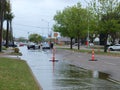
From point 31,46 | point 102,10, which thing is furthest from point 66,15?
point 102,10

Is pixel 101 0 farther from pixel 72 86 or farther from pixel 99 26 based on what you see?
pixel 72 86

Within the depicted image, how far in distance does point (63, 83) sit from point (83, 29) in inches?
2574

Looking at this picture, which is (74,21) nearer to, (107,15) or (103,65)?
(107,15)

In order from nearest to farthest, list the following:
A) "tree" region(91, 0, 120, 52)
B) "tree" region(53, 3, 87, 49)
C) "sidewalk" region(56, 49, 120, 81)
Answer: "sidewalk" region(56, 49, 120, 81) < "tree" region(91, 0, 120, 52) < "tree" region(53, 3, 87, 49)

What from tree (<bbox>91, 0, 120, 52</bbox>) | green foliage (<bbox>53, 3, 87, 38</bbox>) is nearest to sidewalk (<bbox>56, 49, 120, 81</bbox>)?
tree (<bbox>91, 0, 120, 52</bbox>)

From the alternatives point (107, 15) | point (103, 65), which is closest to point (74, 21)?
point (107, 15)

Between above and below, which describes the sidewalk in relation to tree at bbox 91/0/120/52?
below

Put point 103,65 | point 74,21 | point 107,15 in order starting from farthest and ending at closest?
point 74,21, point 107,15, point 103,65

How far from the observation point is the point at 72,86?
1470 cm

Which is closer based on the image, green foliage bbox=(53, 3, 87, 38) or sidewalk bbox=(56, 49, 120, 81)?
sidewalk bbox=(56, 49, 120, 81)

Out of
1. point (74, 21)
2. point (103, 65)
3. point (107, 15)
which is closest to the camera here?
point (103, 65)

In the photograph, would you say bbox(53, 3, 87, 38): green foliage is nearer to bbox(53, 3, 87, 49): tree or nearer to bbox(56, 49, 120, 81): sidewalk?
bbox(53, 3, 87, 49): tree

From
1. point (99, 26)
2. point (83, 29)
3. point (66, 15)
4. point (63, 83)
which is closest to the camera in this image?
point (63, 83)

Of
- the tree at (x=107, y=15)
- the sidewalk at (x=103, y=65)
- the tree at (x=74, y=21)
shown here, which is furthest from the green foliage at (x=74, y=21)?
the sidewalk at (x=103, y=65)
